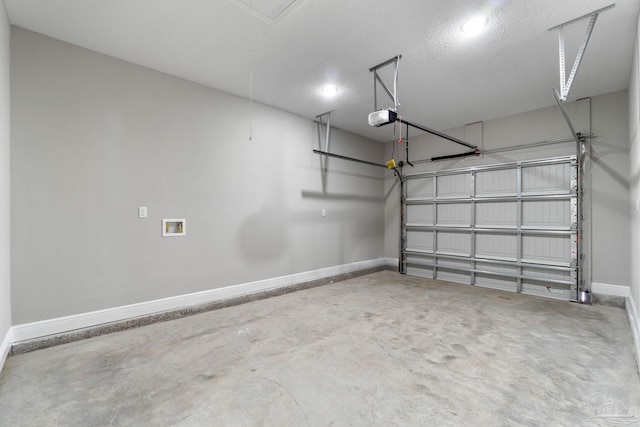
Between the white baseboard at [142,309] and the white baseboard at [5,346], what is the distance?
2.1 inches

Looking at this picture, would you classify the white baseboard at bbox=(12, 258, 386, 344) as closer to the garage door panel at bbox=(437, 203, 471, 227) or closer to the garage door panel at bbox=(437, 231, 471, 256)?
the garage door panel at bbox=(437, 231, 471, 256)

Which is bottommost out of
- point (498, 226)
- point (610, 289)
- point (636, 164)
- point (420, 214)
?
point (610, 289)

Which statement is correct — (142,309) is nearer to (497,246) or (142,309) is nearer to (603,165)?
(497,246)

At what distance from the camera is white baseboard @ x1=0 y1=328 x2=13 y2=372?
2.30 metres

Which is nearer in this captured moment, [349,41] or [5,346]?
[5,346]

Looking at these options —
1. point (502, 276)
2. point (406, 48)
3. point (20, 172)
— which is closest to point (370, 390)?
point (406, 48)

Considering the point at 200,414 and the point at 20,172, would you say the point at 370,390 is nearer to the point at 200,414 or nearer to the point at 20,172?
the point at 200,414

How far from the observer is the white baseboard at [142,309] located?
2682 millimetres

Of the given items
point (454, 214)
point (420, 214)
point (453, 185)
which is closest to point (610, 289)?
point (454, 214)

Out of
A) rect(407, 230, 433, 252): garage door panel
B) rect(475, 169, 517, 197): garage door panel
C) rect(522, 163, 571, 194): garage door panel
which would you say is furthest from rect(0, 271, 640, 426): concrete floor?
rect(407, 230, 433, 252): garage door panel

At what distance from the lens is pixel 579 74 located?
3547 mm

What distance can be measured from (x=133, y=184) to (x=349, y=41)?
2.91 m

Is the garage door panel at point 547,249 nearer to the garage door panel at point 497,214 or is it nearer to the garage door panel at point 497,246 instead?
the garage door panel at point 497,246

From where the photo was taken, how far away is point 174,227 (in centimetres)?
359
